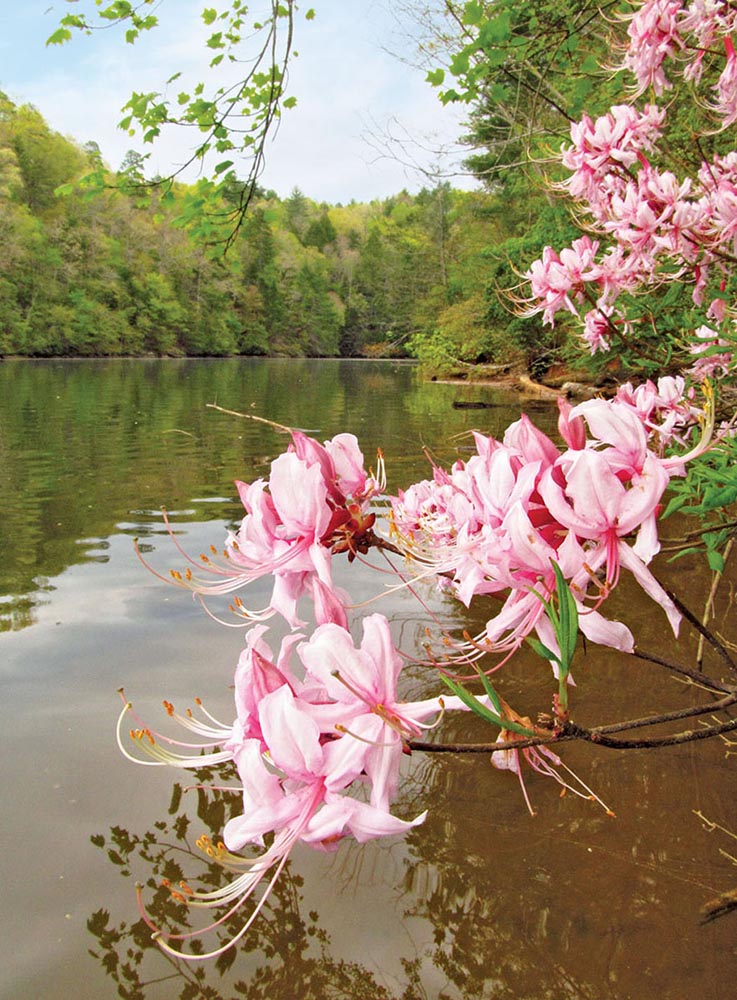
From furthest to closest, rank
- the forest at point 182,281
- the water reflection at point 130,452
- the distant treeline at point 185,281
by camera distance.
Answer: the forest at point 182,281 < the distant treeline at point 185,281 < the water reflection at point 130,452

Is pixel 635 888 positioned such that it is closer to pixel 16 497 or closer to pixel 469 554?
pixel 469 554

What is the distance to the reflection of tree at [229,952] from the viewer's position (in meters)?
1.78

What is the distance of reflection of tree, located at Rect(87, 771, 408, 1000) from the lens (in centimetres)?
178

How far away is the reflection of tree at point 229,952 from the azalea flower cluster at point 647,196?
2.23m

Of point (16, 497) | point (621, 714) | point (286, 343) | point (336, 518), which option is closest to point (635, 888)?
point (621, 714)

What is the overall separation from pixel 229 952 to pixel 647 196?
2849mm

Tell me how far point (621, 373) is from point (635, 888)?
12.4 meters

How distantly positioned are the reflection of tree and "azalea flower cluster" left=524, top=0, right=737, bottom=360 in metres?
2.23

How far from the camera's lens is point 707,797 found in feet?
8.12

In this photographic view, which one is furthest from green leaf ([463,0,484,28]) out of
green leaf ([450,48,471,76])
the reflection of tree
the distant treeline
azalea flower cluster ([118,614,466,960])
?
the distant treeline

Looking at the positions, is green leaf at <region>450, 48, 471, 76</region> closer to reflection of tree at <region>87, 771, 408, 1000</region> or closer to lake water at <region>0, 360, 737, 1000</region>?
lake water at <region>0, 360, 737, 1000</region>

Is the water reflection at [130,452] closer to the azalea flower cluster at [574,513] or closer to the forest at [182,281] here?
the azalea flower cluster at [574,513]

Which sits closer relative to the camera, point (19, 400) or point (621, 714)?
point (621, 714)

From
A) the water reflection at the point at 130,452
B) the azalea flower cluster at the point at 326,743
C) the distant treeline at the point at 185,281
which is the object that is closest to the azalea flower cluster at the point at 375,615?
Result: the azalea flower cluster at the point at 326,743
